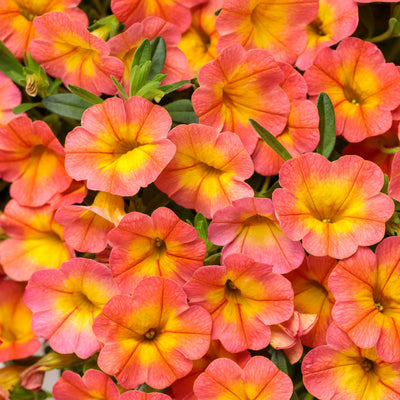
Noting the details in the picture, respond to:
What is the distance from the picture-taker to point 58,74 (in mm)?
678

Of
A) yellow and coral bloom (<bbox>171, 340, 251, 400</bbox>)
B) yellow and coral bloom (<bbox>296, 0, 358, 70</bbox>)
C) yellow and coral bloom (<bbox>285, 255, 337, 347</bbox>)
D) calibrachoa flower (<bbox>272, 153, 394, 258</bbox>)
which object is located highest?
yellow and coral bloom (<bbox>296, 0, 358, 70</bbox>)

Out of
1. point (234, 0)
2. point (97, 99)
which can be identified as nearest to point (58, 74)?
point (97, 99)

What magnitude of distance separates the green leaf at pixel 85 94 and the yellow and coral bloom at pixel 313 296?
0.27m

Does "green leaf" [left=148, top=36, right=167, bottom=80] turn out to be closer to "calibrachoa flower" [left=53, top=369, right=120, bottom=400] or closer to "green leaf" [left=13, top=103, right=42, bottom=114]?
"green leaf" [left=13, top=103, right=42, bottom=114]

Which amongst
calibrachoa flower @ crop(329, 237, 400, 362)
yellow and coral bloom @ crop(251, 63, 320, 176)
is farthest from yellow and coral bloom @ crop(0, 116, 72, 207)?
calibrachoa flower @ crop(329, 237, 400, 362)

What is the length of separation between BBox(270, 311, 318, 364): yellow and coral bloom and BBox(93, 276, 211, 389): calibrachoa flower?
7 centimetres

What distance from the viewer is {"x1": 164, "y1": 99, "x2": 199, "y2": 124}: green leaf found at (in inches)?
25.7

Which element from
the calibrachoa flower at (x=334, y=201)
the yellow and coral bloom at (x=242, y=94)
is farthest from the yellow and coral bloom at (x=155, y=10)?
the calibrachoa flower at (x=334, y=201)

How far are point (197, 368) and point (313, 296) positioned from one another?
5.6 inches

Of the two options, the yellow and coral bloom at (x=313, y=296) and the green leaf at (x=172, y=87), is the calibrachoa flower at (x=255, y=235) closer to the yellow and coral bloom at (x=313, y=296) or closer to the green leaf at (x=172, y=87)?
the yellow and coral bloom at (x=313, y=296)

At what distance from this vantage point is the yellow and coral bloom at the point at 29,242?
691mm

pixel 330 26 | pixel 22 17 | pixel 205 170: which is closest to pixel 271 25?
pixel 330 26

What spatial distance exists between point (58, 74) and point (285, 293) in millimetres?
348

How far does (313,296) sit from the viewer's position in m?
0.62
